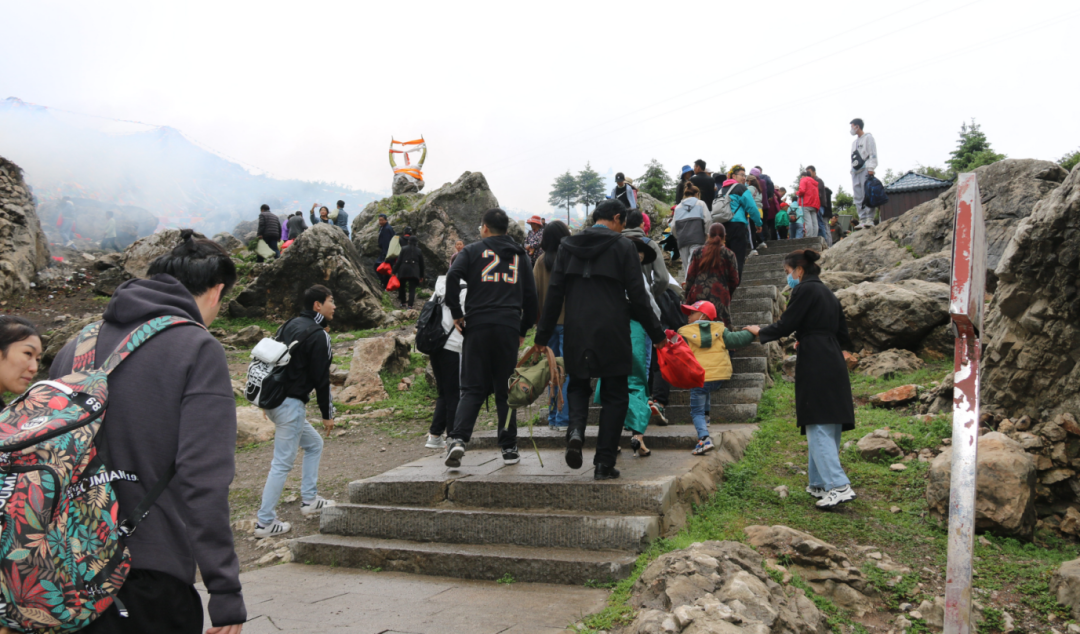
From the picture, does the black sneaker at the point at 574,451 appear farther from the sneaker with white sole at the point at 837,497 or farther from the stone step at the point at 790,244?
the stone step at the point at 790,244

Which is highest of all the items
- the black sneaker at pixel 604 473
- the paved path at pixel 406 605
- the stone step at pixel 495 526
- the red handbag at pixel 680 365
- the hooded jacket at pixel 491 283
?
the hooded jacket at pixel 491 283

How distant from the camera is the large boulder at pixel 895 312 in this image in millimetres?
8820

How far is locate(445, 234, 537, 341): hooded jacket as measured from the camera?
5.25m

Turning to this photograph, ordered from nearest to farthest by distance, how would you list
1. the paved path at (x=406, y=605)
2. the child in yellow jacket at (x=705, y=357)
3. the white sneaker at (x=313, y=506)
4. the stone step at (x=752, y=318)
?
the paved path at (x=406, y=605) → the child in yellow jacket at (x=705, y=357) → the white sneaker at (x=313, y=506) → the stone step at (x=752, y=318)

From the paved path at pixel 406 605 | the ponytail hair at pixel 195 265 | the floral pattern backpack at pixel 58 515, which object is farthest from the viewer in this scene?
the paved path at pixel 406 605

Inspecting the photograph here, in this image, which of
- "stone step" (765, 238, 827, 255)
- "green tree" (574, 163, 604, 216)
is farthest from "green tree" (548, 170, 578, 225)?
"stone step" (765, 238, 827, 255)

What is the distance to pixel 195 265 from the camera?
2119mm

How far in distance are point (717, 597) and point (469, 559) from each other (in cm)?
179

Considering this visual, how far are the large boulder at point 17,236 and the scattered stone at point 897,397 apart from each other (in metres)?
17.0

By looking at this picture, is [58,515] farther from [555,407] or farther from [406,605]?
[555,407]

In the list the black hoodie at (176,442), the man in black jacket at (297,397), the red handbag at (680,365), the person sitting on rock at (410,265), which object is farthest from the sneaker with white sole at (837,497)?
the person sitting on rock at (410,265)

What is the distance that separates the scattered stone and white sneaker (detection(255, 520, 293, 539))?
6.29 m

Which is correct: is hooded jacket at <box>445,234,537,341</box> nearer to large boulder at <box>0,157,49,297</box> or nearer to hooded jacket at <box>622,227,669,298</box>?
hooded jacket at <box>622,227,669,298</box>

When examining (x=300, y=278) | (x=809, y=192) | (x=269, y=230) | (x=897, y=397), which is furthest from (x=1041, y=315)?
(x=269, y=230)
